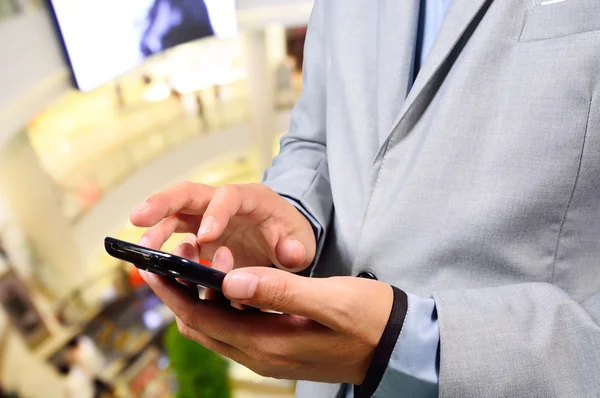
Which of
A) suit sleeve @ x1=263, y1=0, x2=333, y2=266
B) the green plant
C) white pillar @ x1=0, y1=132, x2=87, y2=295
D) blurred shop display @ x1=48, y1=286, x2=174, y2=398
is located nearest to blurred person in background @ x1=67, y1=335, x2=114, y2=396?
blurred shop display @ x1=48, y1=286, x2=174, y2=398

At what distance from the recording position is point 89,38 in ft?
8.83

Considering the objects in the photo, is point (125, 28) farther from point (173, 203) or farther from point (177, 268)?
point (177, 268)

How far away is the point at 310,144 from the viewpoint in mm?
804

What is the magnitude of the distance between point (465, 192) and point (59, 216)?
347 centimetres

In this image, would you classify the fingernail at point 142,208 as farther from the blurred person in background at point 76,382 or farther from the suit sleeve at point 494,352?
the blurred person in background at point 76,382

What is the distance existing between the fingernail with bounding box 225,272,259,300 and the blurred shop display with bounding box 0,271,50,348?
111 inches

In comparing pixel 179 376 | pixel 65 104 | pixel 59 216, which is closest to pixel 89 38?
pixel 65 104

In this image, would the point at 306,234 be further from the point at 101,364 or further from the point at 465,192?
the point at 101,364

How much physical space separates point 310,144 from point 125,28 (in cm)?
276

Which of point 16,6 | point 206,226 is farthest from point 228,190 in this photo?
point 16,6

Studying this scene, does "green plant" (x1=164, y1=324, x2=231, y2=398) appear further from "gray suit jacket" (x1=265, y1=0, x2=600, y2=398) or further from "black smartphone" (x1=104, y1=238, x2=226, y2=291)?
"black smartphone" (x1=104, y1=238, x2=226, y2=291)

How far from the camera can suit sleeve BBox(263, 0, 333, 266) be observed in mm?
731

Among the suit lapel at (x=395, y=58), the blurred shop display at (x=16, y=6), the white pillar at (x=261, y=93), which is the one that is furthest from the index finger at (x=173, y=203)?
the white pillar at (x=261, y=93)

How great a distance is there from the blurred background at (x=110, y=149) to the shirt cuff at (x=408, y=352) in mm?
2109
